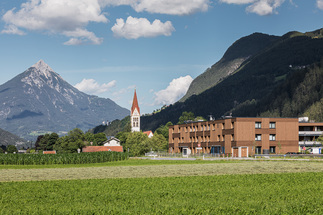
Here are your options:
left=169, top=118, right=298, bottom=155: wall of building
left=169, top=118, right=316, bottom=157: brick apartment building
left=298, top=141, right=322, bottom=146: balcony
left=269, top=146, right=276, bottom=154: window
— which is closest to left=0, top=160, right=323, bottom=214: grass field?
left=169, top=118, right=316, bottom=157: brick apartment building

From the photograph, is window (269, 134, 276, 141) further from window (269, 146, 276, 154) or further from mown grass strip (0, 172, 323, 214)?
mown grass strip (0, 172, 323, 214)

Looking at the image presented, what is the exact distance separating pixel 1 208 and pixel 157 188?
13487 millimetres

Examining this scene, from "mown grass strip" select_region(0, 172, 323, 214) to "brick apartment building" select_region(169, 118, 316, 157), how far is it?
9787 cm

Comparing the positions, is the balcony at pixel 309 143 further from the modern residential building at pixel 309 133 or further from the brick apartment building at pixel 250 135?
the brick apartment building at pixel 250 135

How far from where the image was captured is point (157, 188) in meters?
36.8

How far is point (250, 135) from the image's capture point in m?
146

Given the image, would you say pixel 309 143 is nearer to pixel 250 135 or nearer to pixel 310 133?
pixel 310 133

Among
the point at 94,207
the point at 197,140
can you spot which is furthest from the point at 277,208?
the point at 197,140

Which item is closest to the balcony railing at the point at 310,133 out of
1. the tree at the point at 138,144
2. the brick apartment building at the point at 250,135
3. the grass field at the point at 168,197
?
the brick apartment building at the point at 250,135

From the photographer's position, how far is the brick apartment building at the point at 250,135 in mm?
144875

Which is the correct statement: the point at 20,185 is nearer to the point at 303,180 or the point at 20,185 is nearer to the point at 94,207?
the point at 94,207

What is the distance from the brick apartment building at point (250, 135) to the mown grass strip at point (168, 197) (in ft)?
321

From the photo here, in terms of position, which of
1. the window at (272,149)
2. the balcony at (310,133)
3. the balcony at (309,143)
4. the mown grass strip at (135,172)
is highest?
the balcony at (310,133)

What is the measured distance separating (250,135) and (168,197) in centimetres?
11839
